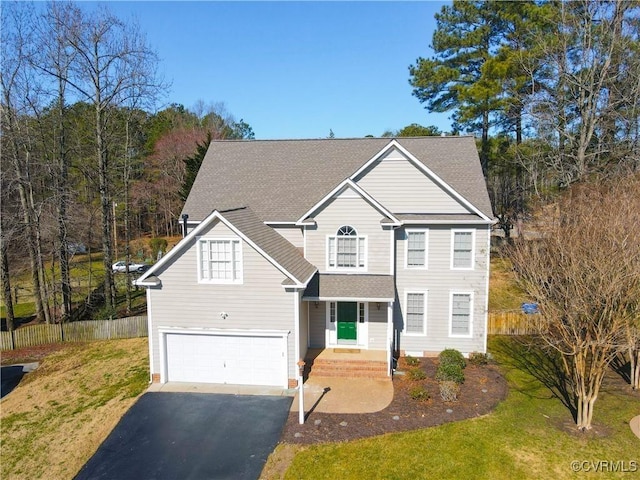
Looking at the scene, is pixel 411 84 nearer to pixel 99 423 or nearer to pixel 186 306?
pixel 186 306

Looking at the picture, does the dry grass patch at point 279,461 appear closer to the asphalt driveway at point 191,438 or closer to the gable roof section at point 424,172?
the asphalt driveway at point 191,438

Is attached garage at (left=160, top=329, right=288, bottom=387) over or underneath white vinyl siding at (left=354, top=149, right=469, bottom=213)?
underneath

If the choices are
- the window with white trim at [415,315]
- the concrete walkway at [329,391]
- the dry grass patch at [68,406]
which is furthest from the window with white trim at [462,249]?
the dry grass patch at [68,406]

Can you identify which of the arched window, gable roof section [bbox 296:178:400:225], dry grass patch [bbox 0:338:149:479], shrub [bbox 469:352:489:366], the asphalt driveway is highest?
gable roof section [bbox 296:178:400:225]

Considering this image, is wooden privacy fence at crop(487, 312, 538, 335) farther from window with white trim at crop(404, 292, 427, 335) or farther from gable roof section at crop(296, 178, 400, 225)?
gable roof section at crop(296, 178, 400, 225)

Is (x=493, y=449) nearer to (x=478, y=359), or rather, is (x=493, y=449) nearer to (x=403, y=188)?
(x=478, y=359)

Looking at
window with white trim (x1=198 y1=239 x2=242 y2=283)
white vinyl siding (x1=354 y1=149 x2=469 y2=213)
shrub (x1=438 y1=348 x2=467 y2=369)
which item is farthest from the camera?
white vinyl siding (x1=354 y1=149 x2=469 y2=213)

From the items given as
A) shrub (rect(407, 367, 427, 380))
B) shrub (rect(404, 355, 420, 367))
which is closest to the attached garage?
shrub (rect(407, 367, 427, 380))

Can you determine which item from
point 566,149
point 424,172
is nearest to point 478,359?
point 424,172
